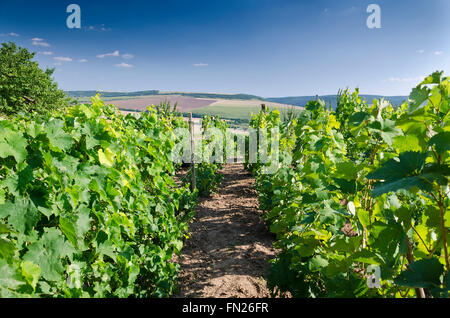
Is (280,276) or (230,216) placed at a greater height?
(280,276)

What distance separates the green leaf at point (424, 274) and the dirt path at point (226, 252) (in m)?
2.31

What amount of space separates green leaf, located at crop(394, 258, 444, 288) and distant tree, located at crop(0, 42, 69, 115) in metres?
27.1

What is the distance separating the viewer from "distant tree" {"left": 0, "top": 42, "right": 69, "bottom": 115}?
24.2m

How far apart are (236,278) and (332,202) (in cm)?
214

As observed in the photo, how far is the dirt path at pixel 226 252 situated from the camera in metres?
3.08

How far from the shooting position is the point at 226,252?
3.96 meters

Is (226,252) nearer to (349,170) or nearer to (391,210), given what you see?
(349,170)

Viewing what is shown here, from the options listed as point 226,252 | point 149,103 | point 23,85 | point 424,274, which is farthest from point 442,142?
point 149,103

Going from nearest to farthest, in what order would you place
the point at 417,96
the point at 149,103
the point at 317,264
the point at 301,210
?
1. the point at 417,96
2. the point at 317,264
3. the point at 301,210
4. the point at 149,103

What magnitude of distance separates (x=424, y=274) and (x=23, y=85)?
32.8 m

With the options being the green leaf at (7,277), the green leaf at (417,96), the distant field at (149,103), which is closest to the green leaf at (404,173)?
the green leaf at (417,96)
